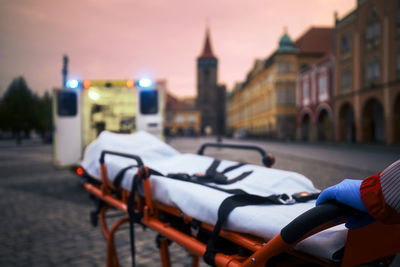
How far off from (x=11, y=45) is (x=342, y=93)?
2620cm

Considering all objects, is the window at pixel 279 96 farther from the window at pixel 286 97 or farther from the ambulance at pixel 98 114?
the ambulance at pixel 98 114

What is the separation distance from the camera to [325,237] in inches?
52.2

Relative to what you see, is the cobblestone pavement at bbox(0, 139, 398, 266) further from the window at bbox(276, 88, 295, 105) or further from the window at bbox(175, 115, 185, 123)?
the window at bbox(175, 115, 185, 123)

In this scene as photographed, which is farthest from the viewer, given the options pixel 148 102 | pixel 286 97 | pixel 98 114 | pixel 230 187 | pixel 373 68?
pixel 286 97

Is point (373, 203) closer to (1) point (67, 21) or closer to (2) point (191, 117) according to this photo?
(1) point (67, 21)

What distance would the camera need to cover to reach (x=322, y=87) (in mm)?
30953

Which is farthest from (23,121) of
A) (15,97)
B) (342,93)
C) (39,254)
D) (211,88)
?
(211,88)

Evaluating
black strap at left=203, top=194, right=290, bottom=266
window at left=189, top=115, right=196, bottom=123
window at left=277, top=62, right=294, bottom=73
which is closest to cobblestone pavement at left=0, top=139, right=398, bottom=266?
black strap at left=203, top=194, right=290, bottom=266

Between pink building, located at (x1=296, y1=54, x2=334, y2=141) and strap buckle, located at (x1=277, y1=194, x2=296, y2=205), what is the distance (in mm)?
27654

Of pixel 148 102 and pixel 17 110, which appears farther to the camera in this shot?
pixel 17 110

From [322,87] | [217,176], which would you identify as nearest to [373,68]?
[217,176]

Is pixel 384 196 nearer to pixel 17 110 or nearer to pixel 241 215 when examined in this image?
pixel 241 215

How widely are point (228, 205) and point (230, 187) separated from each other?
55cm

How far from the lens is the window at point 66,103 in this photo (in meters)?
7.70
